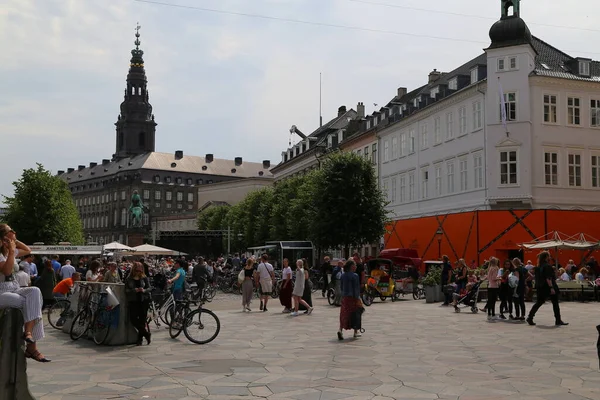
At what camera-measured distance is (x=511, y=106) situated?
43.7 metres

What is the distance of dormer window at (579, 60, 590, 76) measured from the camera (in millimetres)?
45812

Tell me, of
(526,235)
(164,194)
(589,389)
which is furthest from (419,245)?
(164,194)

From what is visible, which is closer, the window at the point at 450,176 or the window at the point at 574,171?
the window at the point at 574,171

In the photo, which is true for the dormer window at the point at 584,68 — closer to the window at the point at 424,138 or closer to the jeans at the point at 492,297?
the window at the point at 424,138

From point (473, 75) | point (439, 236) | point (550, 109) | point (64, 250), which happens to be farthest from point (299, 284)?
point (473, 75)

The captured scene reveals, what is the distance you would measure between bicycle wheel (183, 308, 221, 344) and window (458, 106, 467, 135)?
3408 cm

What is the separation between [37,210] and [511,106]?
44.9m

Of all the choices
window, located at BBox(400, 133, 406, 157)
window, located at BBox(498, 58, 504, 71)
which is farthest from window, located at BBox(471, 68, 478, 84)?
window, located at BBox(400, 133, 406, 157)

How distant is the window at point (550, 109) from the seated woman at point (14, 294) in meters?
39.9

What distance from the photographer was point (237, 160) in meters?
172

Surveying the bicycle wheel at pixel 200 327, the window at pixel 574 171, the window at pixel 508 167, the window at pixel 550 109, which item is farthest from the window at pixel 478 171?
the bicycle wheel at pixel 200 327

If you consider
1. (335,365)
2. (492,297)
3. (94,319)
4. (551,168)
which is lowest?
(335,365)

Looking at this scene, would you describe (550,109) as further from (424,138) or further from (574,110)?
(424,138)

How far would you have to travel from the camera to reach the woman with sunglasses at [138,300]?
15.5m
